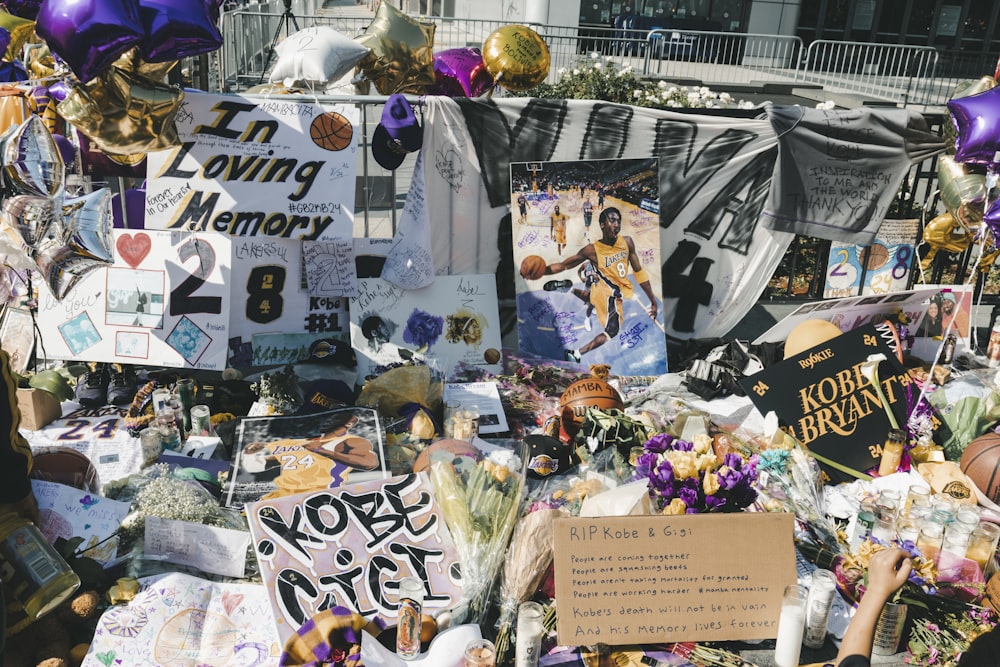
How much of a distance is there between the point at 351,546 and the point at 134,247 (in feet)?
10.5

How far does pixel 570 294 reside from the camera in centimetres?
642

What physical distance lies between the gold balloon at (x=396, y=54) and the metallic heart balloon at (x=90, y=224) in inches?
93.2

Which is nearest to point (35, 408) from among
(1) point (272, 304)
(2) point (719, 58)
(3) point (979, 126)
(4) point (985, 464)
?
(1) point (272, 304)

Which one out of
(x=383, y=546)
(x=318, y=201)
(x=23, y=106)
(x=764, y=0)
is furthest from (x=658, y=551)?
(x=764, y=0)

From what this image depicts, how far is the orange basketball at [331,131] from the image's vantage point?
5605mm

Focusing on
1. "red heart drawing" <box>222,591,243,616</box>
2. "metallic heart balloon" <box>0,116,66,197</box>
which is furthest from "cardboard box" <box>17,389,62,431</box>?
"red heart drawing" <box>222,591,243,616</box>

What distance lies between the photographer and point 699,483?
381 centimetres

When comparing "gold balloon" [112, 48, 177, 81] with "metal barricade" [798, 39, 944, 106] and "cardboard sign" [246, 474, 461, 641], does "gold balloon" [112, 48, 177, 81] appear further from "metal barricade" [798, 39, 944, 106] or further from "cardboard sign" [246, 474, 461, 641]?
"metal barricade" [798, 39, 944, 106]

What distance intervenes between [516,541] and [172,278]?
3.38 m

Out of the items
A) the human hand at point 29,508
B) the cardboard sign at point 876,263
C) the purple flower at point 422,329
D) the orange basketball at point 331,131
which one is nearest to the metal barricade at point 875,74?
the cardboard sign at point 876,263

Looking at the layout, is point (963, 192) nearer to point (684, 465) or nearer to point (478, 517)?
point (684, 465)

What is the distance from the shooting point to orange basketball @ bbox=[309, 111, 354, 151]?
18.4 feet

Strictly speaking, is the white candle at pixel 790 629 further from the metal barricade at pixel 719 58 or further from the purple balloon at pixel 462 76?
the metal barricade at pixel 719 58

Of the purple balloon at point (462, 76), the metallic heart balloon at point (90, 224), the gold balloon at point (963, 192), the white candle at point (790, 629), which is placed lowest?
the white candle at point (790, 629)
